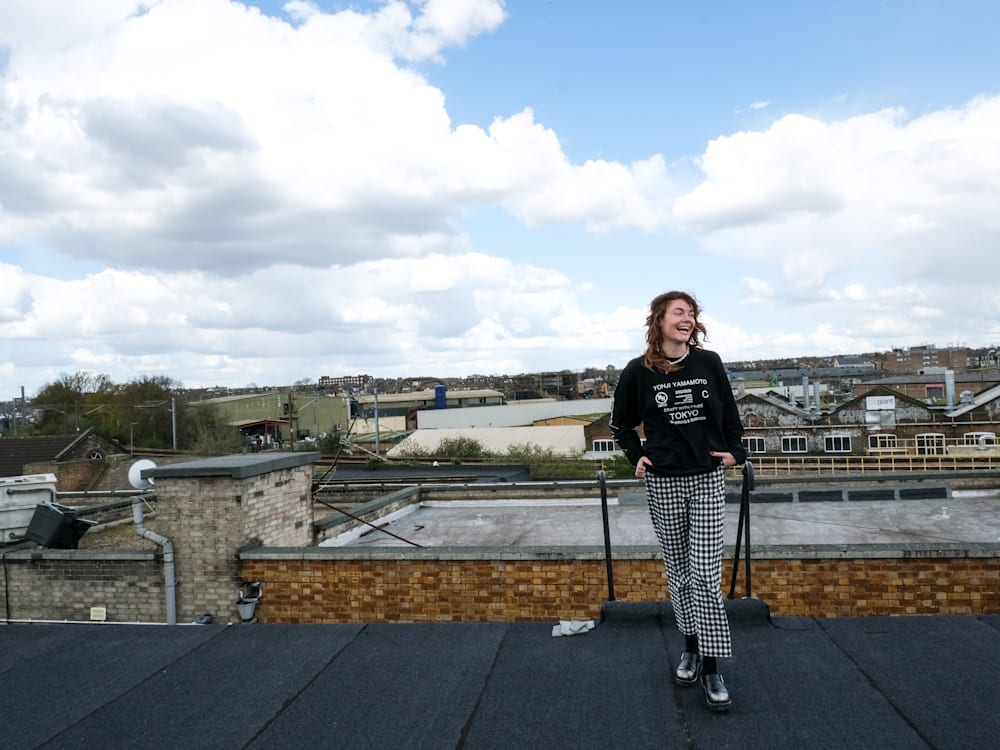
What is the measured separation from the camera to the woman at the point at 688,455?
3.01 metres

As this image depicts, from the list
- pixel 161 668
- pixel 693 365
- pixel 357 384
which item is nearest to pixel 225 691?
pixel 161 668

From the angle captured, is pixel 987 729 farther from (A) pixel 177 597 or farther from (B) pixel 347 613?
(A) pixel 177 597

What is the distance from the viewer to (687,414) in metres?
3.03

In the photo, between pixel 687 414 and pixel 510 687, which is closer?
pixel 687 414

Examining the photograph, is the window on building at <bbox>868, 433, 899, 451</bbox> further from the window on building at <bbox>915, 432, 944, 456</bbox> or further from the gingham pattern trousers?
the gingham pattern trousers

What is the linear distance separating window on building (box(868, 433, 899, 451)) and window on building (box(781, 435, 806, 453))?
3.71 metres

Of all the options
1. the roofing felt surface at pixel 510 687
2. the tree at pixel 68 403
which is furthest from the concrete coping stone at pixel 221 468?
the tree at pixel 68 403

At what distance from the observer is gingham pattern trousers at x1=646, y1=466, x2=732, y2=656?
9.81 feet

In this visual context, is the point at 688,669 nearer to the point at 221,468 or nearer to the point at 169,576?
the point at 221,468

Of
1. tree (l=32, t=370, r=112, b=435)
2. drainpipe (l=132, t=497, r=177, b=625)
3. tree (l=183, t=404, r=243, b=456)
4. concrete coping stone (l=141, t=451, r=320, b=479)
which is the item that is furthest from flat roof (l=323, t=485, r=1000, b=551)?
tree (l=32, t=370, r=112, b=435)

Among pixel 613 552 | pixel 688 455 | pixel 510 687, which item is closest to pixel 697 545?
pixel 688 455

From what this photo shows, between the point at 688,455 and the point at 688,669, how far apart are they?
38.3 inches

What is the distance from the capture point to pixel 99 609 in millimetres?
7844

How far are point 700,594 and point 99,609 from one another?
7463 millimetres
